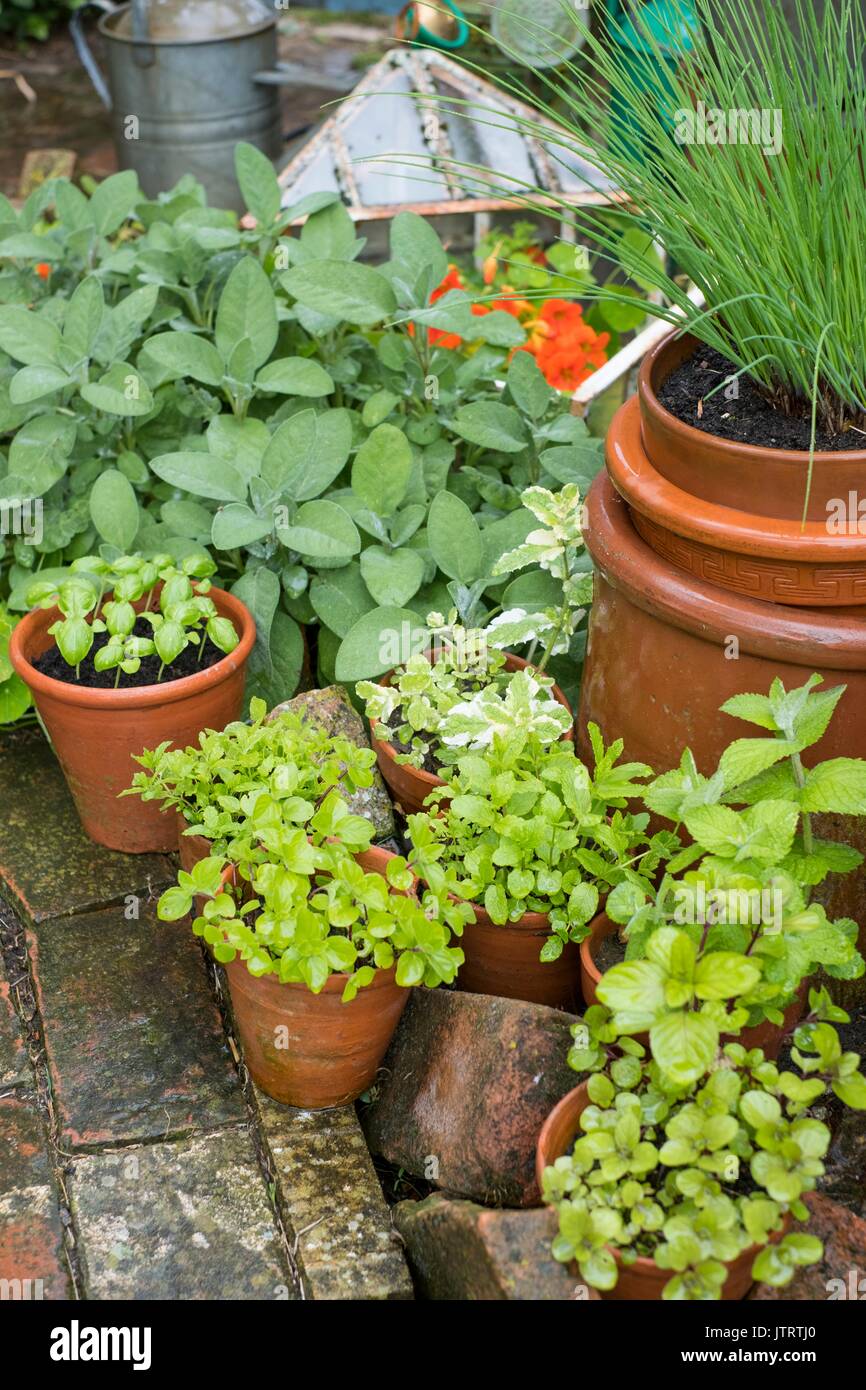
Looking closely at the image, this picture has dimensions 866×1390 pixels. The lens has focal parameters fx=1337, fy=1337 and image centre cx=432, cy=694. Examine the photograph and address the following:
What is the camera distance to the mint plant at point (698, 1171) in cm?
134

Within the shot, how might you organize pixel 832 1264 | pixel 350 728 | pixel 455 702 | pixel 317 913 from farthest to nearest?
pixel 350 728, pixel 455 702, pixel 317 913, pixel 832 1264

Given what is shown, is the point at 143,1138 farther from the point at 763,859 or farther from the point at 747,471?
the point at 747,471

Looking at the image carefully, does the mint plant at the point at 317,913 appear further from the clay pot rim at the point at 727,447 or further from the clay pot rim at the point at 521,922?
the clay pot rim at the point at 727,447

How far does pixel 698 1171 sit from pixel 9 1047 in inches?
42.9

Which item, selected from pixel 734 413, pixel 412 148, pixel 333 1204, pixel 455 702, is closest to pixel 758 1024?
pixel 333 1204

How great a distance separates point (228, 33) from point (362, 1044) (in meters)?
3.69

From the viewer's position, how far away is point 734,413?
70.7 inches

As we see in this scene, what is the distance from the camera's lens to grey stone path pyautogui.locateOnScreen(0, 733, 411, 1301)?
1622 millimetres

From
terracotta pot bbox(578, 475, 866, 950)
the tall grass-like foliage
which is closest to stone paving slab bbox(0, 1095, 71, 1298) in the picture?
terracotta pot bbox(578, 475, 866, 950)

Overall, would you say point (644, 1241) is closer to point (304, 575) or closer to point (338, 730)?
point (338, 730)

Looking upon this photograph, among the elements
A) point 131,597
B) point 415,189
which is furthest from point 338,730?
point 415,189

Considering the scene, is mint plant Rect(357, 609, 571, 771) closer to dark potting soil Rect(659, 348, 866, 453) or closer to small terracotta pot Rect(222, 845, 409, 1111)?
small terracotta pot Rect(222, 845, 409, 1111)

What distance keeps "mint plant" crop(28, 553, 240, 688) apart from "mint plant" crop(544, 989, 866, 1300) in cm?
98

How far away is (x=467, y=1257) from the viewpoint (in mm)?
1475
